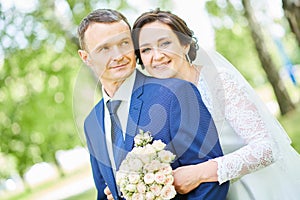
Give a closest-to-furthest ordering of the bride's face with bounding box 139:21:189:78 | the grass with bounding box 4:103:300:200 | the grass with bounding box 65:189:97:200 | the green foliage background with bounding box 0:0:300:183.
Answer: the bride's face with bounding box 139:21:189:78, the green foliage background with bounding box 0:0:300:183, the grass with bounding box 4:103:300:200, the grass with bounding box 65:189:97:200

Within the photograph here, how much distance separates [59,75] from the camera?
6414 millimetres

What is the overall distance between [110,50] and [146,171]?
36cm

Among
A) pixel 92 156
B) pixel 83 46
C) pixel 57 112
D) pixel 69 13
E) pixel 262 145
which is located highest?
pixel 69 13

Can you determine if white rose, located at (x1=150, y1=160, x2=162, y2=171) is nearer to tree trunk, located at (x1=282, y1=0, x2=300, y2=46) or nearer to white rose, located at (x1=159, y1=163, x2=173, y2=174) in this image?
white rose, located at (x1=159, y1=163, x2=173, y2=174)

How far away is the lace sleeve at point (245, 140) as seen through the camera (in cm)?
147

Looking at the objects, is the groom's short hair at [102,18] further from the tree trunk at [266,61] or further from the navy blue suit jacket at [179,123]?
the tree trunk at [266,61]

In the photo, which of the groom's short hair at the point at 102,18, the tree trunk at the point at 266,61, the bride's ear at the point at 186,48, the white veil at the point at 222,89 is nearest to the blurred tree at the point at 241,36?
the tree trunk at the point at 266,61

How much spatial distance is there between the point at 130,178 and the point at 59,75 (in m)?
5.10

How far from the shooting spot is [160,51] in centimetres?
163

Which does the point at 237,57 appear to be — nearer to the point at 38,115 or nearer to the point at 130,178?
the point at 38,115

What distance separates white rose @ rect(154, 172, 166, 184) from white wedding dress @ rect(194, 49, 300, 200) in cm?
16

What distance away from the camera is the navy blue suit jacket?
146 cm

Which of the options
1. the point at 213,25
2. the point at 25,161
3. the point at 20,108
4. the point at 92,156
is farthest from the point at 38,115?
the point at 92,156

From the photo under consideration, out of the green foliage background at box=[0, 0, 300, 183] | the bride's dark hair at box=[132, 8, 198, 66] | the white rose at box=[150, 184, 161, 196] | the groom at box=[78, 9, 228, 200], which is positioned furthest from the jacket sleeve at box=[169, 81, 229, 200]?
the green foliage background at box=[0, 0, 300, 183]
